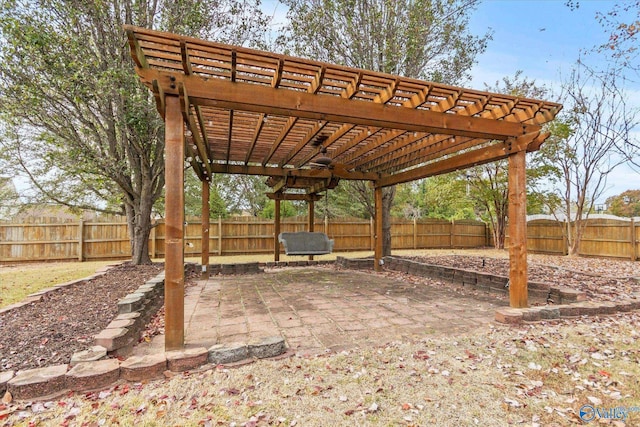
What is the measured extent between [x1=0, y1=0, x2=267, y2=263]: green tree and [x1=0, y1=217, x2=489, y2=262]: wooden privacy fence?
1992mm

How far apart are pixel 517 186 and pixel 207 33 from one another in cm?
560

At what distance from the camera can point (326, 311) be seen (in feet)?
11.4

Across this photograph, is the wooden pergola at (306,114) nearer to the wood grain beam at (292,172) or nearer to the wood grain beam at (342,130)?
the wood grain beam at (342,130)

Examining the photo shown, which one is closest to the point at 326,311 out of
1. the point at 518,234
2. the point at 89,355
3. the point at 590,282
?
the point at 89,355

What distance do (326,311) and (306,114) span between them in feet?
6.87

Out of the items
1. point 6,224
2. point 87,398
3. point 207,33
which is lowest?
point 87,398

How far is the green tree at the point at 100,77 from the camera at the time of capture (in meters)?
4.54

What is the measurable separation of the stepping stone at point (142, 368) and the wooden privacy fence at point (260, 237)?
706cm

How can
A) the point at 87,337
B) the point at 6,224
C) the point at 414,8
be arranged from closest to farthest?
the point at 87,337 → the point at 414,8 → the point at 6,224

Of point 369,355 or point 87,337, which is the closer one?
point 369,355

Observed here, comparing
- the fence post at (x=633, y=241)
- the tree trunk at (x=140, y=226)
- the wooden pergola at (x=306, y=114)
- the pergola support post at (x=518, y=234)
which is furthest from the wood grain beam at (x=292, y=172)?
the fence post at (x=633, y=241)

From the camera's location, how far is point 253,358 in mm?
2238

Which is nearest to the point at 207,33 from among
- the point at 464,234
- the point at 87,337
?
the point at 87,337

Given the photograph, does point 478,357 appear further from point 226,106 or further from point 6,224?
point 6,224
